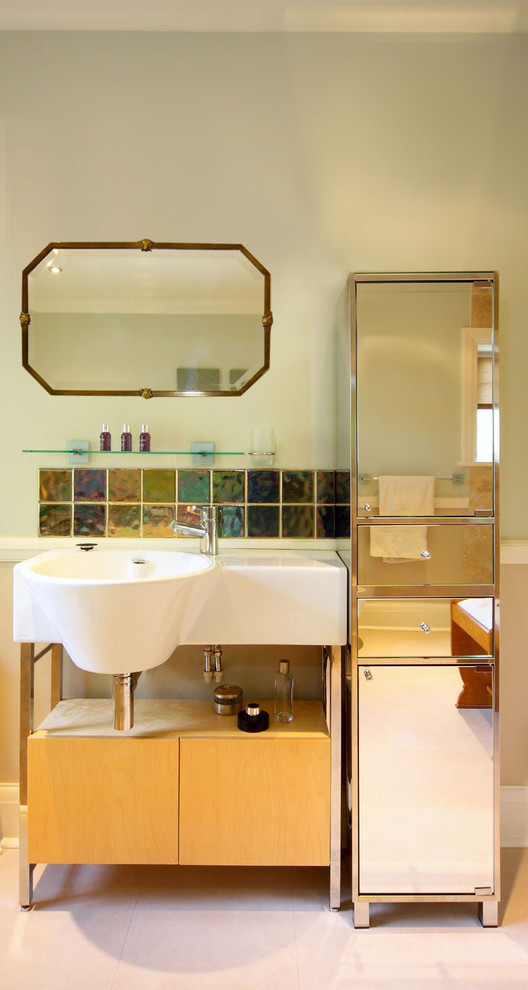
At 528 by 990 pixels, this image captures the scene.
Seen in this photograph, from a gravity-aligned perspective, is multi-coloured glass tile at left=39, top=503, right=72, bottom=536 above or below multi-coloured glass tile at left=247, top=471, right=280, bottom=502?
below

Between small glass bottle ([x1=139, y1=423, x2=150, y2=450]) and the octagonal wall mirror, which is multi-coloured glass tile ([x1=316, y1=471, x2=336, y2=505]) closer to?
the octagonal wall mirror

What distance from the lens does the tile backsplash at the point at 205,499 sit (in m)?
1.91

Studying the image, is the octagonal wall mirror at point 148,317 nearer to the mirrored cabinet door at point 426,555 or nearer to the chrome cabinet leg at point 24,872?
the mirrored cabinet door at point 426,555

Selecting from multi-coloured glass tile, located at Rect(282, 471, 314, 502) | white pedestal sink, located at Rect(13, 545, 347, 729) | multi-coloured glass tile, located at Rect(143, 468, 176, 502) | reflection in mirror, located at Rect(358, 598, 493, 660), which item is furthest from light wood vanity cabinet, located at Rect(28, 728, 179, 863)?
multi-coloured glass tile, located at Rect(282, 471, 314, 502)

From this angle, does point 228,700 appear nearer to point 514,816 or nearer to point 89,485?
point 89,485

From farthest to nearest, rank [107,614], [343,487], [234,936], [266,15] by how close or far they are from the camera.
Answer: [266,15]
[343,487]
[234,936]
[107,614]

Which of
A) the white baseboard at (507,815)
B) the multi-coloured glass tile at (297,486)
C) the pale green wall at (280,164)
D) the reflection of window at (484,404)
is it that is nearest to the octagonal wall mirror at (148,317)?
the pale green wall at (280,164)

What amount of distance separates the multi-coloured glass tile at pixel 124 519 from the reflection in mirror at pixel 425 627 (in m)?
0.79

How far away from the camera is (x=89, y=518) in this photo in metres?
1.92

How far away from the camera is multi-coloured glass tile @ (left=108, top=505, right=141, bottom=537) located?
1.91 meters

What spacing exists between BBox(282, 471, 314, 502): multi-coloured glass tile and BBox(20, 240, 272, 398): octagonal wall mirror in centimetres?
32

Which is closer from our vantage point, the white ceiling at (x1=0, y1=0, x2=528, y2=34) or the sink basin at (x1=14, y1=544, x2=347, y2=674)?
the sink basin at (x1=14, y1=544, x2=347, y2=674)

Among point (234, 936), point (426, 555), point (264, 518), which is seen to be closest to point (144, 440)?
point (264, 518)

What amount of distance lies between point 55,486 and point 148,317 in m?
0.63
